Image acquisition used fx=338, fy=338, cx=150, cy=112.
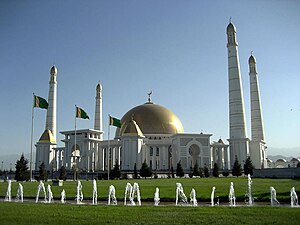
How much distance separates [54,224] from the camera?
34.8 ft

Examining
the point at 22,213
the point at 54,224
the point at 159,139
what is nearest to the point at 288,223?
the point at 54,224

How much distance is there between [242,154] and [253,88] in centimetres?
1583

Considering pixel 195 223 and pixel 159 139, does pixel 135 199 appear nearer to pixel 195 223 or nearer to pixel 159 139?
pixel 195 223

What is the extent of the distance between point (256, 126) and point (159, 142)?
2017 centimetres

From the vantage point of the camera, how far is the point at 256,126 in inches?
2734

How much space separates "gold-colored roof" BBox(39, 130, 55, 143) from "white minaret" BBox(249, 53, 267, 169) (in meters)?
41.7

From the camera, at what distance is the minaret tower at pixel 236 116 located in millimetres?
63562

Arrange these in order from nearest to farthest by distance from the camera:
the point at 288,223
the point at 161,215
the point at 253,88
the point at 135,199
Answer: the point at 288,223 < the point at 161,215 < the point at 135,199 < the point at 253,88

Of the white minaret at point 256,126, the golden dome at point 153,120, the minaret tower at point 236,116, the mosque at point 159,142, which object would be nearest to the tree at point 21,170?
the mosque at point 159,142

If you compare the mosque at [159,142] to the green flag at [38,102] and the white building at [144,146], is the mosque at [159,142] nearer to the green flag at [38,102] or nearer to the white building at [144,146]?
the white building at [144,146]

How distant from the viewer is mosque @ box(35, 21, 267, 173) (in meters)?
63.8

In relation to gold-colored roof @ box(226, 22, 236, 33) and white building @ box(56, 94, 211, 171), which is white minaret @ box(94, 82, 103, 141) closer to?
white building @ box(56, 94, 211, 171)

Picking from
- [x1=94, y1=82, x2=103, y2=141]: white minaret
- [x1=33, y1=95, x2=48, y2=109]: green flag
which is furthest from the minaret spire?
[x1=33, y1=95, x2=48, y2=109]: green flag

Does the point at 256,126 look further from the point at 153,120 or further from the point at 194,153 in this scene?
the point at 153,120
